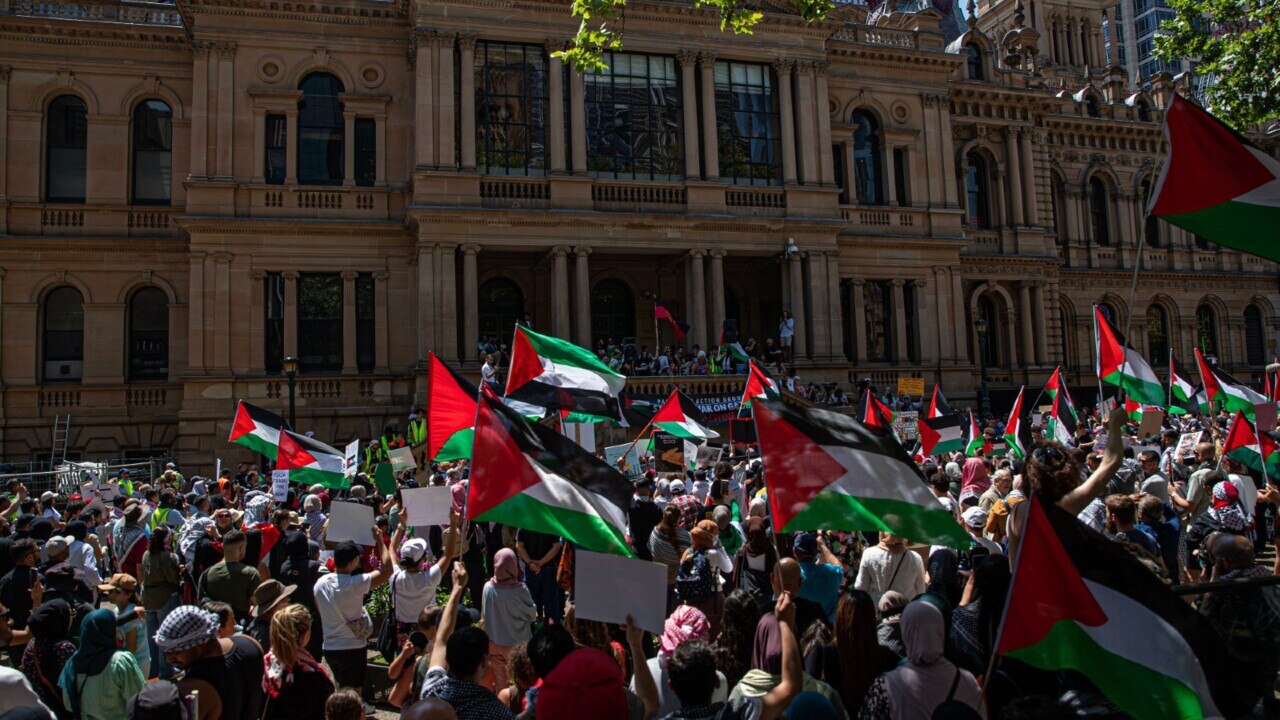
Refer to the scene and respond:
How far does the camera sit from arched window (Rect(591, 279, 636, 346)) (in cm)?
3519

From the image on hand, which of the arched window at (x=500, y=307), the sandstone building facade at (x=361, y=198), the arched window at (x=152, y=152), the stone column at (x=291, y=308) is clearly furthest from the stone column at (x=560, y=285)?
the arched window at (x=152, y=152)

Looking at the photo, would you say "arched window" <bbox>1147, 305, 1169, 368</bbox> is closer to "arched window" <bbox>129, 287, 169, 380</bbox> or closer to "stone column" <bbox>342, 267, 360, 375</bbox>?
"stone column" <bbox>342, 267, 360, 375</bbox>

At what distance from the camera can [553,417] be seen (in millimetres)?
18766

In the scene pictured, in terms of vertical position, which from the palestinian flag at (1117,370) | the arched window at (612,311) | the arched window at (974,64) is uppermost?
the arched window at (974,64)

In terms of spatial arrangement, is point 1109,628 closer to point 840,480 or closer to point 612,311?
point 840,480

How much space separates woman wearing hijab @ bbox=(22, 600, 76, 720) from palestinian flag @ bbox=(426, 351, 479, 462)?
16.7ft

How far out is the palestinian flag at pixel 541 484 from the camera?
6945 mm

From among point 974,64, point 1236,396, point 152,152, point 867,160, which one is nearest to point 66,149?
point 152,152

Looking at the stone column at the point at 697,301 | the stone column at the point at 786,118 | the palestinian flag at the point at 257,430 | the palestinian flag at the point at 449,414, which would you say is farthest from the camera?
the stone column at the point at 786,118

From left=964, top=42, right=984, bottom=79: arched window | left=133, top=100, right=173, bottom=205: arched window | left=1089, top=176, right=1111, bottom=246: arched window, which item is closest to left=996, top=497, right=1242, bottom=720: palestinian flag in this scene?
left=133, top=100, right=173, bottom=205: arched window

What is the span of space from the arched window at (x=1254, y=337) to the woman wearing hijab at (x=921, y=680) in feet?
170

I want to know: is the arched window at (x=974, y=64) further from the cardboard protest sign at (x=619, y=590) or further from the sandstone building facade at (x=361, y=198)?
the cardboard protest sign at (x=619, y=590)

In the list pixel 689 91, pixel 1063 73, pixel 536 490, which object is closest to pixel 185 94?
pixel 689 91

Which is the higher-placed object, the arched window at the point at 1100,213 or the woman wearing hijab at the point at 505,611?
the arched window at the point at 1100,213
